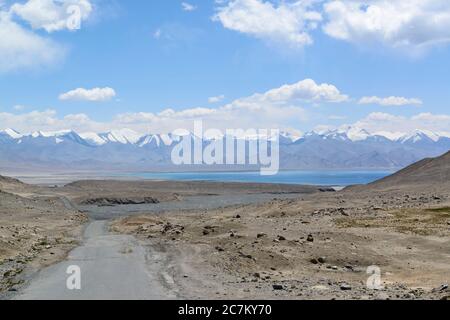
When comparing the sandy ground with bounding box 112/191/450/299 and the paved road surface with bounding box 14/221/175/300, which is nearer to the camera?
the paved road surface with bounding box 14/221/175/300

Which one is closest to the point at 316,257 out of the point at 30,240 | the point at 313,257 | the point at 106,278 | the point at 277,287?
the point at 313,257

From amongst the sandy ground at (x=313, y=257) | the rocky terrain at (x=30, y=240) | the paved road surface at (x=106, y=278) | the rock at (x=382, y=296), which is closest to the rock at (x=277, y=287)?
the sandy ground at (x=313, y=257)

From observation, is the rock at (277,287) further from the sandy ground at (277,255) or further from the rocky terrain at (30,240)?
the rocky terrain at (30,240)

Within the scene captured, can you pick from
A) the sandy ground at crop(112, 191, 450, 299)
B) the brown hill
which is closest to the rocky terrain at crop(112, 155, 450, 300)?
the sandy ground at crop(112, 191, 450, 299)

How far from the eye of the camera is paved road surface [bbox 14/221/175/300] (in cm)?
1628

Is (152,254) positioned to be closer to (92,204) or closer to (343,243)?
(343,243)

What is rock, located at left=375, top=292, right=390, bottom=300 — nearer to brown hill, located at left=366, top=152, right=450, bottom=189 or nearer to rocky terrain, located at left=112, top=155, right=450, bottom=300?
rocky terrain, located at left=112, top=155, right=450, bottom=300

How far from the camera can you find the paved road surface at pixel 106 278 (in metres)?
16.3

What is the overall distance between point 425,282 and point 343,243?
897 cm

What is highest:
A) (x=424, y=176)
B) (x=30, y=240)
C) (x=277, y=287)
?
(x=424, y=176)

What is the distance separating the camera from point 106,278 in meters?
19.9

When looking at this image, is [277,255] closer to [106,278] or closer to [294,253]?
[294,253]

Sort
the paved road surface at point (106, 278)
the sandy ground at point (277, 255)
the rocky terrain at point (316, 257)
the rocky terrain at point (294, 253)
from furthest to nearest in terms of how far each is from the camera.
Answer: the rocky terrain at point (294, 253)
the sandy ground at point (277, 255)
the rocky terrain at point (316, 257)
the paved road surface at point (106, 278)
